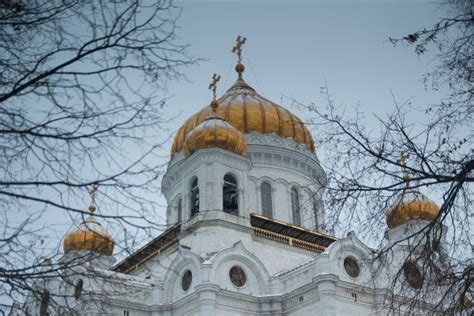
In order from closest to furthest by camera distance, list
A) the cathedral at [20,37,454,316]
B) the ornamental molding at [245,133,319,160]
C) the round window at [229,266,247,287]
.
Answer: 1. the cathedral at [20,37,454,316]
2. the round window at [229,266,247,287]
3. the ornamental molding at [245,133,319,160]

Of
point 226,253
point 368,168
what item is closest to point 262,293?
point 226,253

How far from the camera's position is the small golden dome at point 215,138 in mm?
27062

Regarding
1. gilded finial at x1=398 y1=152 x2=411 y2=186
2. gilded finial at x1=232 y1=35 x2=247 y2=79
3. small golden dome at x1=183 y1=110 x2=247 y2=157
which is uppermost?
gilded finial at x1=232 y1=35 x2=247 y2=79

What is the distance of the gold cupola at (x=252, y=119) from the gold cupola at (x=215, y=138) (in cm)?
406

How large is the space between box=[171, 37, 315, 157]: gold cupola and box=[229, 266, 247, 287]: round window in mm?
9033

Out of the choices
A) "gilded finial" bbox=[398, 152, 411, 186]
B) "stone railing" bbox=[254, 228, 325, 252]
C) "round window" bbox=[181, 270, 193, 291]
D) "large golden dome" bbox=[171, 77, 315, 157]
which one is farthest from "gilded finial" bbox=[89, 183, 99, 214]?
"large golden dome" bbox=[171, 77, 315, 157]

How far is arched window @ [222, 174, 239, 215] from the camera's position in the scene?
1070 inches

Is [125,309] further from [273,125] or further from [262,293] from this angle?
[273,125]

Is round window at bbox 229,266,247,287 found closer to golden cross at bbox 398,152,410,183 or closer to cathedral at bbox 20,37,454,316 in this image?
cathedral at bbox 20,37,454,316

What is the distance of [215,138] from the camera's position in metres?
27.1

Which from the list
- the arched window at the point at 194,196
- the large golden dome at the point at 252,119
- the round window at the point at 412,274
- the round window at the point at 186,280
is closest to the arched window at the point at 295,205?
the large golden dome at the point at 252,119

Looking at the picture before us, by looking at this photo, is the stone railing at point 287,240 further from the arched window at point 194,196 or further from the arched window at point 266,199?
the arched window at point 194,196

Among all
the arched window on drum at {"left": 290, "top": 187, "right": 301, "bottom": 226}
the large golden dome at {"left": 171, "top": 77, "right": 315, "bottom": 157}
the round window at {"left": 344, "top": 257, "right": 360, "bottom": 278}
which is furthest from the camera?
the large golden dome at {"left": 171, "top": 77, "right": 315, "bottom": 157}

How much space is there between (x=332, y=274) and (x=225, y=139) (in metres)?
7.48
